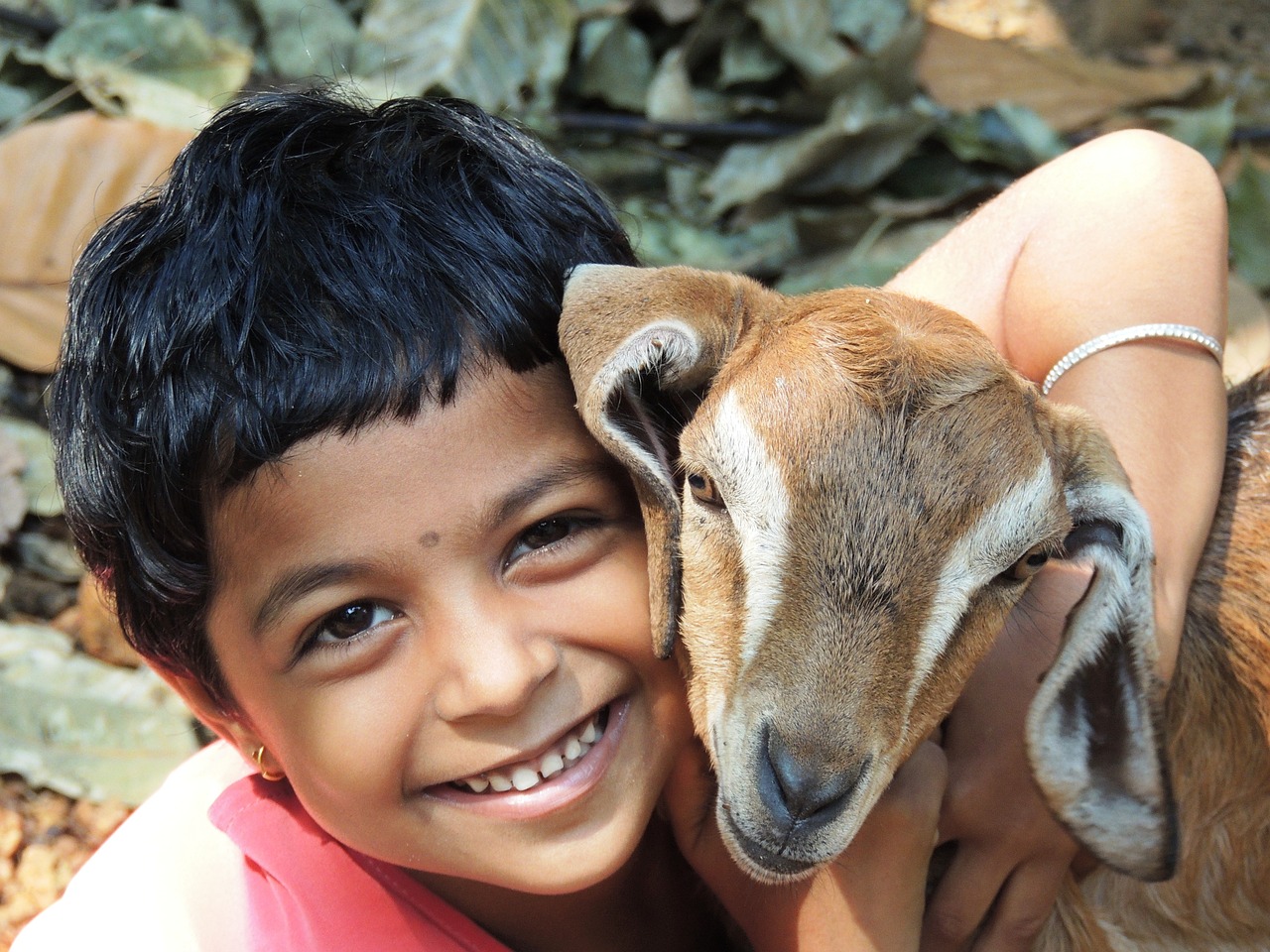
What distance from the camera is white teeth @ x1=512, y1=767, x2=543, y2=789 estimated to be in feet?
7.18

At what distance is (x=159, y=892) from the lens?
2.61 m

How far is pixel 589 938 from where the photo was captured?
9.03ft

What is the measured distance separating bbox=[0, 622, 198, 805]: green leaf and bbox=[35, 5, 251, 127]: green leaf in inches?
84.1

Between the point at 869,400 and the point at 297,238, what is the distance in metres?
1.00

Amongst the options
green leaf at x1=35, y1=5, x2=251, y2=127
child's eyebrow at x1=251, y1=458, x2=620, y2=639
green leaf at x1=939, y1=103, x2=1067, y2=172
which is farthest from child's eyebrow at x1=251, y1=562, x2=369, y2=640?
green leaf at x1=939, y1=103, x2=1067, y2=172

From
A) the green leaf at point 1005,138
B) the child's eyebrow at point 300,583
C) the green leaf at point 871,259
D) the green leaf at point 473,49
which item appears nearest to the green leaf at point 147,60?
the green leaf at point 473,49

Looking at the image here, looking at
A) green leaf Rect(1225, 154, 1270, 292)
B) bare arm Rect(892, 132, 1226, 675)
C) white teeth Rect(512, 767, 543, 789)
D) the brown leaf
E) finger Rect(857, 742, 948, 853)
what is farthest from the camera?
green leaf Rect(1225, 154, 1270, 292)

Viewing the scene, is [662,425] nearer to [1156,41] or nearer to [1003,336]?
[1003,336]

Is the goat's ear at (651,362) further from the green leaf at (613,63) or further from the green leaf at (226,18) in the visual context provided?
the green leaf at (226,18)

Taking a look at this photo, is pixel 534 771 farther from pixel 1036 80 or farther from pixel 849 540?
pixel 1036 80

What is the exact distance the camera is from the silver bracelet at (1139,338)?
8.75 ft

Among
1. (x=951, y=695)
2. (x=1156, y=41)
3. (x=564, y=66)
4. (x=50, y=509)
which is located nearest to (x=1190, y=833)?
(x=951, y=695)

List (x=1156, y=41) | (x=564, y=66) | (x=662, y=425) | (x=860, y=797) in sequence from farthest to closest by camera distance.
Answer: (x=1156, y=41), (x=564, y=66), (x=662, y=425), (x=860, y=797)

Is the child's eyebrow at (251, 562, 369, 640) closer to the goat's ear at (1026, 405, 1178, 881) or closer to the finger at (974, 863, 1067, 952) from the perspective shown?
the goat's ear at (1026, 405, 1178, 881)
